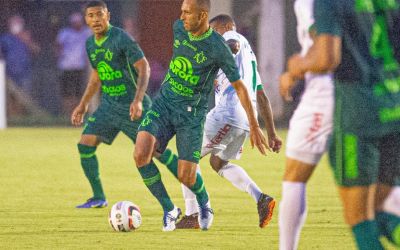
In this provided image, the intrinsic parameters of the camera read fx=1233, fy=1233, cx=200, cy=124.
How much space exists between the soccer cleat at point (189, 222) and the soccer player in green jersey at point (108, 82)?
1476mm

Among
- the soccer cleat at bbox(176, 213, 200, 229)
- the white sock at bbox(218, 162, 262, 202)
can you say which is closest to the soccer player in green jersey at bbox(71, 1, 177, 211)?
the white sock at bbox(218, 162, 262, 202)

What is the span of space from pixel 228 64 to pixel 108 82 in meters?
2.49

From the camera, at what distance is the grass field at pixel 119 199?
962cm

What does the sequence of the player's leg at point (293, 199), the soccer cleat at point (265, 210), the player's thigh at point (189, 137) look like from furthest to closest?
the soccer cleat at point (265, 210) < the player's thigh at point (189, 137) < the player's leg at point (293, 199)

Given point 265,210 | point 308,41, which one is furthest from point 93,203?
point 308,41

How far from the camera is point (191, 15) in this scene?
980 centimetres

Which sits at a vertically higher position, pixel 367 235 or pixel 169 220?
pixel 367 235

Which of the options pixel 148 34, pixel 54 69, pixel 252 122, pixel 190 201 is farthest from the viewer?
pixel 148 34

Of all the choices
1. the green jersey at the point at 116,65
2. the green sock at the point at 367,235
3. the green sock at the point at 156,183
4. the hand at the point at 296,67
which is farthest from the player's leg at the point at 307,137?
the green jersey at the point at 116,65

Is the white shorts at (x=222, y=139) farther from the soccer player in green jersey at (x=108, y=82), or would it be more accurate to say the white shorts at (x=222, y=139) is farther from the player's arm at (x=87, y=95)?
the player's arm at (x=87, y=95)

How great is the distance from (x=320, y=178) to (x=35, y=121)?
12.9m

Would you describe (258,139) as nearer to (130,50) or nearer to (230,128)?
(230,128)

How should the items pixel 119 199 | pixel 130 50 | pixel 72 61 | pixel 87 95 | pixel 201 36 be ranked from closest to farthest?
pixel 201 36, pixel 130 50, pixel 87 95, pixel 119 199, pixel 72 61

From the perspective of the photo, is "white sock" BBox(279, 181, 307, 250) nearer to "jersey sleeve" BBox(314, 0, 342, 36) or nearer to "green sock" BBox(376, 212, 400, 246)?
"green sock" BBox(376, 212, 400, 246)
